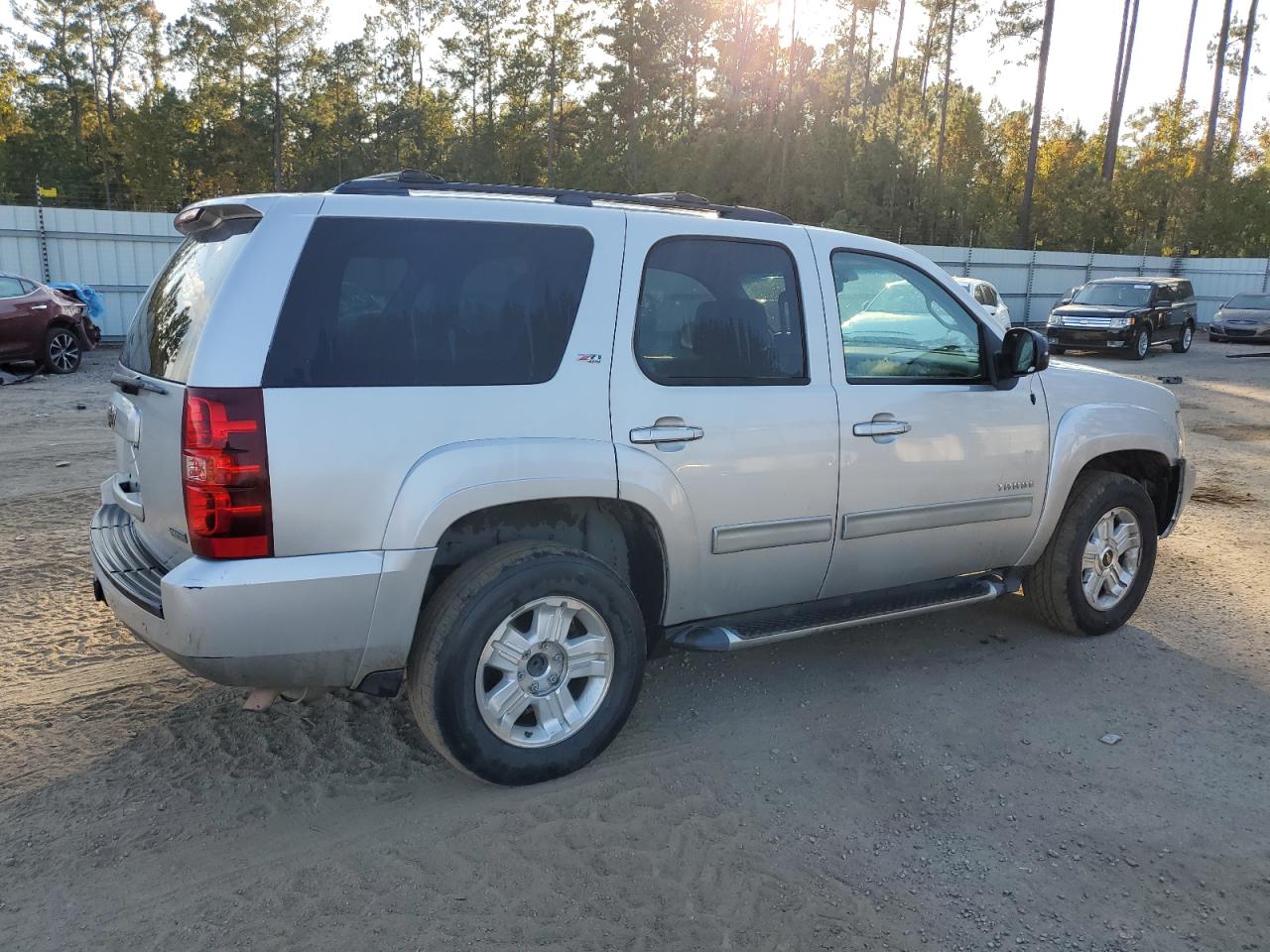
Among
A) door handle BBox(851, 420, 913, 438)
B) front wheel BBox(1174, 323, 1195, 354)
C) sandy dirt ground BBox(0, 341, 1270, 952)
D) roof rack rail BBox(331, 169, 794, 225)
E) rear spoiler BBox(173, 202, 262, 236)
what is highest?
→ roof rack rail BBox(331, 169, 794, 225)

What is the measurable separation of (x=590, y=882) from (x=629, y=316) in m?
1.86

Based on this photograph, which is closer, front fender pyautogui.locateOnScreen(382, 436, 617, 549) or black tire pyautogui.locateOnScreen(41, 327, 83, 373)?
front fender pyautogui.locateOnScreen(382, 436, 617, 549)

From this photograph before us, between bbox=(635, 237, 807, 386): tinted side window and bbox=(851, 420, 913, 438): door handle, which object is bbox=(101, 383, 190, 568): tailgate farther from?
bbox=(851, 420, 913, 438): door handle

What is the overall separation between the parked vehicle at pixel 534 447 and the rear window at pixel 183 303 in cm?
2

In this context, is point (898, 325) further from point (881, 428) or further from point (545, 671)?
point (545, 671)

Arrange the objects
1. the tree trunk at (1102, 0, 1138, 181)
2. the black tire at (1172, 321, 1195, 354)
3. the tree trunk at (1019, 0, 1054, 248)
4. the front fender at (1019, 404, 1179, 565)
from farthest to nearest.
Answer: the tree trunk at (1102, 0, 1138, 181), the tree trunk at (1019, 0, 1054, 248), the black tire at (1172, 321, 1195, 354), the front fender at (1019, 404, 1179, 565)

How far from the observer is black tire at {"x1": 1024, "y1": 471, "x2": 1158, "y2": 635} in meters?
4.82

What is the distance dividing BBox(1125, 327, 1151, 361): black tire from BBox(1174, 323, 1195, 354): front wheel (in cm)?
193

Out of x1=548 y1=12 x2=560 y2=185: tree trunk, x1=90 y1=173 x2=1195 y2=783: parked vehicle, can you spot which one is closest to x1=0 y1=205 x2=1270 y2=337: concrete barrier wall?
x1=90 y1=173 x2=1195 y2=783: parked vehicle

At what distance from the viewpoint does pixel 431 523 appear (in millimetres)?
3125

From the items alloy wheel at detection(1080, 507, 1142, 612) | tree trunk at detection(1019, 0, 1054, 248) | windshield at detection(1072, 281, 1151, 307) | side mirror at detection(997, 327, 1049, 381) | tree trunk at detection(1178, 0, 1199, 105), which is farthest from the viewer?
tree trunk at detection(1178, 0, 1199, 105)

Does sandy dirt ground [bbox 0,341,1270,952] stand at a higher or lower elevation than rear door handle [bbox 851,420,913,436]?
lower

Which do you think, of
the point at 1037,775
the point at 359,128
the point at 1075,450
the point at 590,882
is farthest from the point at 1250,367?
the point at 359,128

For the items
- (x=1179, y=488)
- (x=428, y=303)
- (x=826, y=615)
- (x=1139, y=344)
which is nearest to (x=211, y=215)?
(x=428, y=303)
